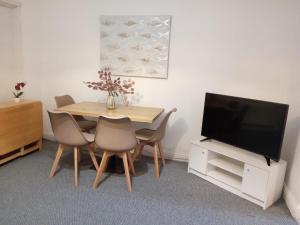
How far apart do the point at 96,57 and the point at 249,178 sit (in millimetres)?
2739

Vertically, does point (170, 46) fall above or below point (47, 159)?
above

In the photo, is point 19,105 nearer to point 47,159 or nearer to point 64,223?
point 47,159

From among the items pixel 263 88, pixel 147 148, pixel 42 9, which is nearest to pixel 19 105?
pixel 42 9

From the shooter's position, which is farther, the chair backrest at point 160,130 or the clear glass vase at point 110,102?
the clear glass vase at point 110,102

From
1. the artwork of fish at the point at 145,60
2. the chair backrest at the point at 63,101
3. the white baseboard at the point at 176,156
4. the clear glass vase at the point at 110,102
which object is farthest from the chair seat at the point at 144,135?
the chair backrest at the point at 63,101

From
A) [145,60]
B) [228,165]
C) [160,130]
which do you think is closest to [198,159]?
[228,165]

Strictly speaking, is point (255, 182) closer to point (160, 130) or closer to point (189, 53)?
point (160, 130)

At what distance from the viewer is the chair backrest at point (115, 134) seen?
2557 millimetres

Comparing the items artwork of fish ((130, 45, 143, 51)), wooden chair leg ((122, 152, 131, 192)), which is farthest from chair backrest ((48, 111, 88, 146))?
artwork of fish ((130, 45, 143, 51))

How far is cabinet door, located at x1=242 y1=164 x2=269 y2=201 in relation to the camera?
2.51 metres

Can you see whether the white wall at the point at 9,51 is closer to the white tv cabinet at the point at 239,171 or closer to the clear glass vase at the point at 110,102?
the clear glass vase at the point at 110,102

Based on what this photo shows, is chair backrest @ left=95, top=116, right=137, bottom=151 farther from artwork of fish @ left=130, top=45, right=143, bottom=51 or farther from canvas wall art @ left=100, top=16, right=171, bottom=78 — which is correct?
artwork of fish @ left=130, top=45, right=143, bottom=51

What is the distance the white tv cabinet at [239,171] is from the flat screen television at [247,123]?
0.11 m

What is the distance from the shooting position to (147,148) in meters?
3.84
